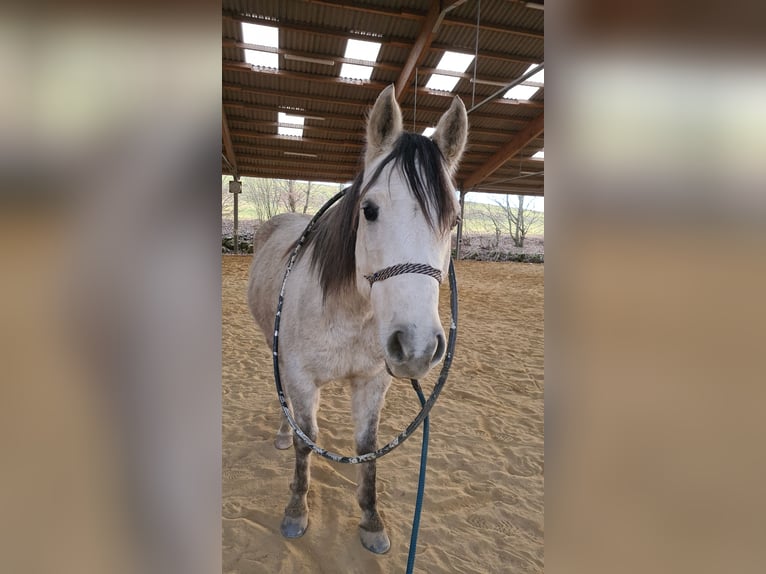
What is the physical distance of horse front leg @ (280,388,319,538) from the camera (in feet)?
5.69

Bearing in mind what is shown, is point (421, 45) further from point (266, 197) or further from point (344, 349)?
point (266, 197)

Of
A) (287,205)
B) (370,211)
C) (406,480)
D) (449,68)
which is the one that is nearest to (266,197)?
(287,205)

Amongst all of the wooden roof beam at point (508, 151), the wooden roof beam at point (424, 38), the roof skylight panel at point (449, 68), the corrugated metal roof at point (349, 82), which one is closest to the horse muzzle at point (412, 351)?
the corrugated metal roof at point (349, 82)

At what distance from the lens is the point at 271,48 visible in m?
7.49

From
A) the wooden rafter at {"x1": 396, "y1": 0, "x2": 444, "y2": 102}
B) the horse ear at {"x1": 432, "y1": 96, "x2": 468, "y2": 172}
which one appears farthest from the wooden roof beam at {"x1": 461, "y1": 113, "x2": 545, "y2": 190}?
the horse ear at {"x1": 432, "y1": 96, "x2": 468, "y2": 172}

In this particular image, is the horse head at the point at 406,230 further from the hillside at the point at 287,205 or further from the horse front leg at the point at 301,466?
the hillside at the point at 287,205

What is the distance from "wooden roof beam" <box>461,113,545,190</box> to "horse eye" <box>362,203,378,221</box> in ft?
33.6

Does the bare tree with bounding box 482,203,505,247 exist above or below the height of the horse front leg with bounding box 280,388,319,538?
above

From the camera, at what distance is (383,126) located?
4.54ft

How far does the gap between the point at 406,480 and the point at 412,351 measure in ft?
5.34

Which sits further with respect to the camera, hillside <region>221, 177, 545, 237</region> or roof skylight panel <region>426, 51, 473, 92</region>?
hillside <region>221, 177, 545, 237</region>

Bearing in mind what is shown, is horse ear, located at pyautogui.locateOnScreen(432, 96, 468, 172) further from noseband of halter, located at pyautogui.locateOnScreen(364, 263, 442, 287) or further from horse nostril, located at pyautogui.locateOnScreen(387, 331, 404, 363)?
horse nostril, located at pyautogui.locateOnScreen(387, 331, 404, 363)
